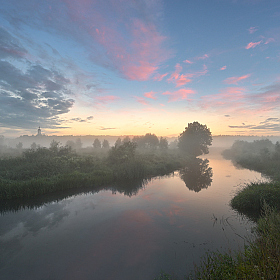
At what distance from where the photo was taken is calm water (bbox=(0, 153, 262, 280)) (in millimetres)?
7617

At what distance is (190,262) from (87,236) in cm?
648

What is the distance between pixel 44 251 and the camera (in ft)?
28.7

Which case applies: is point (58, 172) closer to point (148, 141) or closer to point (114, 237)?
point (114, 237)

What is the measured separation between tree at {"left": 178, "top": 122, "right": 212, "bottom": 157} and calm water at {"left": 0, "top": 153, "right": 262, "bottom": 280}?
1974 inches

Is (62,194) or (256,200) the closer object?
(256,200)

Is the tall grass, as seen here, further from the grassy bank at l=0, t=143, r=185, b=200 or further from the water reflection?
the grassy bank at l=0, t=143, r=185, b=200

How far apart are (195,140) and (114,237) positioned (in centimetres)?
6081

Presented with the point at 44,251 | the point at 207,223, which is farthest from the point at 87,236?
the point at 207,223

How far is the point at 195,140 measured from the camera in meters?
65.2

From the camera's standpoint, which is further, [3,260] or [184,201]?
[184,201]

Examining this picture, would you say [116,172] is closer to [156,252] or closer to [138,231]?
[138,231]

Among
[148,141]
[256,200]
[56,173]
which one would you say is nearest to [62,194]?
[56,173]

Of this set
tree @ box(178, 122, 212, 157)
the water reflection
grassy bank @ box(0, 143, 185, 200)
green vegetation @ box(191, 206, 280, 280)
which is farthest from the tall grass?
tree @ box(178, 122, 212, 157)

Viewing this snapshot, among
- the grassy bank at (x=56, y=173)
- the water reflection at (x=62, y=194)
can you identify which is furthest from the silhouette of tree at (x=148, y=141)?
the water reflection at (x=62, y=194)
